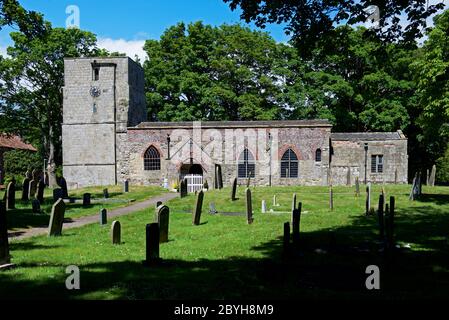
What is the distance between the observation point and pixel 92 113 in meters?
40.2

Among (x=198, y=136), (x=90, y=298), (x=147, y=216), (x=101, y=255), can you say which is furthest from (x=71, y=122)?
(x=90, y=298)

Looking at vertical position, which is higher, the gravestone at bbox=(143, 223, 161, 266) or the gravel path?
the gravestone at bbox=(143, 223, 161, 266)

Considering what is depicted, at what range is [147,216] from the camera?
19.6 m

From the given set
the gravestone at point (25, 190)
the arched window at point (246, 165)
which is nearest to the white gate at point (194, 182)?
the arched window at point (246, 165)

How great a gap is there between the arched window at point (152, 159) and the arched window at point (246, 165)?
7232 millimetres

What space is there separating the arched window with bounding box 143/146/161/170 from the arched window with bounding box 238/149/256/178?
723 cm

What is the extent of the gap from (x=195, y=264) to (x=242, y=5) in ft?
22.3

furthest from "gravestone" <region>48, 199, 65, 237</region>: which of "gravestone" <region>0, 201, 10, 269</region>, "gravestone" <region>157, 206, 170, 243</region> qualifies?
"gravestone" <region>0, 201, 10, 269</region>

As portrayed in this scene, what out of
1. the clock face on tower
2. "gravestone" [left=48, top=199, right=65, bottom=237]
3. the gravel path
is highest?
the clock face on tower

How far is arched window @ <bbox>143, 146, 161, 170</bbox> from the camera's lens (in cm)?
3831

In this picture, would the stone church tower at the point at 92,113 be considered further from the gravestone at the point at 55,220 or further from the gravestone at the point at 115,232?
the gravestone at the point at 115,232

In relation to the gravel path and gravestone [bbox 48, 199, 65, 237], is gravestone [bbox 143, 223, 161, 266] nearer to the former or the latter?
gravestone [bbox 48, 199, 65, 237]

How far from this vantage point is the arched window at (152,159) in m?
38.3
